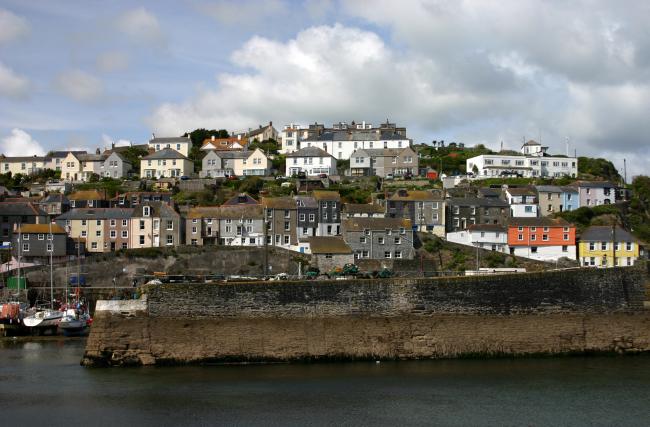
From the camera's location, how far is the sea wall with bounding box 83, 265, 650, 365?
2962 centimetres

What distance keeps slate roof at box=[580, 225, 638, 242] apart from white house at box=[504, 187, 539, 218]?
26.9 feet

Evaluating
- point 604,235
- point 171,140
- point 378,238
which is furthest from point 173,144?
point 604,235

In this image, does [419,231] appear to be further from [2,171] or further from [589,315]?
[2,171]

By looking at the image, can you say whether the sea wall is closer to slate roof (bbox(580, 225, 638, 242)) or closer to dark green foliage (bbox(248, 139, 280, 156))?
slate roof (bbox(580, 225, 638, 242))

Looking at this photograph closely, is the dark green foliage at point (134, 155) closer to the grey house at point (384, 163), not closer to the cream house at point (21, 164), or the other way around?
the cream house at point (21, 164)

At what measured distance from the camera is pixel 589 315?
105ft

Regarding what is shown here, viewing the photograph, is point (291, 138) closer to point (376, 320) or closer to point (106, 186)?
point (106, 186)

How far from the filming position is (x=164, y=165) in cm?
8150

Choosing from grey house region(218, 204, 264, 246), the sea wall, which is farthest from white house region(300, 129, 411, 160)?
the sea wall

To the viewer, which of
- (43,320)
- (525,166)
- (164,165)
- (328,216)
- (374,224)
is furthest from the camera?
(164,165)

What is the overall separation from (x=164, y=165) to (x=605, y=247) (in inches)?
1774

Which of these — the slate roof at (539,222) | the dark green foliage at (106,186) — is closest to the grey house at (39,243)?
A: the dark green foliage at (106,186)

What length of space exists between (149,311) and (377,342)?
8775 millimetres

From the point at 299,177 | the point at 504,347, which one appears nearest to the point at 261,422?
the point at 504,347
